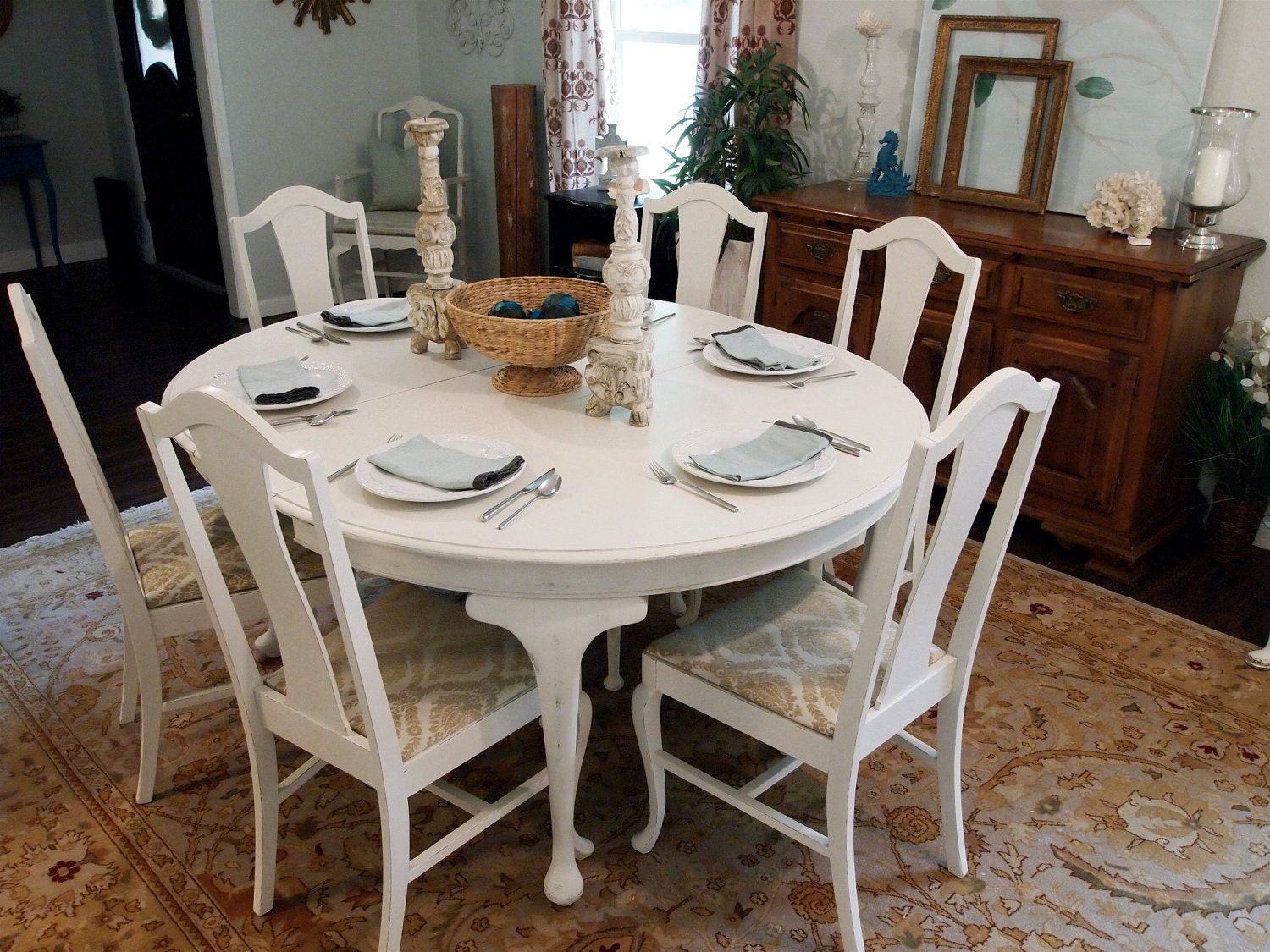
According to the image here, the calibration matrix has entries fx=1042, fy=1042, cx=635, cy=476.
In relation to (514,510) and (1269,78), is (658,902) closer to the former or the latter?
(514,510)

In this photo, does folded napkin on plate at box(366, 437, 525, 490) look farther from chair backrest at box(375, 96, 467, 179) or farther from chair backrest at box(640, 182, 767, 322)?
chair backrest at box(375, 96, 467, 179)

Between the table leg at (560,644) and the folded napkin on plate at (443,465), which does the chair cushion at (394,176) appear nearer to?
the folded napkin on plate at (443,465)

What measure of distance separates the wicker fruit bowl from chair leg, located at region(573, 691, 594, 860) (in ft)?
2.04

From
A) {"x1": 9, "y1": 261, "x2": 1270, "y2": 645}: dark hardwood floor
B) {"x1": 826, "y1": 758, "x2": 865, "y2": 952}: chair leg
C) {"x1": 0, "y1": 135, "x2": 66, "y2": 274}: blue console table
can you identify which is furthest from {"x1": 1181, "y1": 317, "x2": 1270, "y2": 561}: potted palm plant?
{"x1": 0, "y1": 135, "x2": 66, "y2": 274}: blue console table

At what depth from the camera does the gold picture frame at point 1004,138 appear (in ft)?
10.3

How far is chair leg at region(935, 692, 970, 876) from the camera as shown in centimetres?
184

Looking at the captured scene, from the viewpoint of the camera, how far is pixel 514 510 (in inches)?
62.6

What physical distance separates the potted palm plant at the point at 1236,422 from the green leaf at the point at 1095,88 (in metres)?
0.77

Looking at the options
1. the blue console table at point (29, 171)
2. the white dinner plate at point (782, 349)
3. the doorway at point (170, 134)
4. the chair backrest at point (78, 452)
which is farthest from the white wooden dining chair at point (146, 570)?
the blue console table at point (29, 171)

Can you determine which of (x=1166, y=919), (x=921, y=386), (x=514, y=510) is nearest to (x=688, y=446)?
(x=514, y=510)

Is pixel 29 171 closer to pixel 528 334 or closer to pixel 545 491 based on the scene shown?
pixel 528 334

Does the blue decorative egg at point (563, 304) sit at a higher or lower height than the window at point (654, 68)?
lower

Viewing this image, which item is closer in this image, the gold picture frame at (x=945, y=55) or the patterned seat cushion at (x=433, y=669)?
the patterned seat cushion at (x=433, y=669)

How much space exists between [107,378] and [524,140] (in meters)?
2.05
